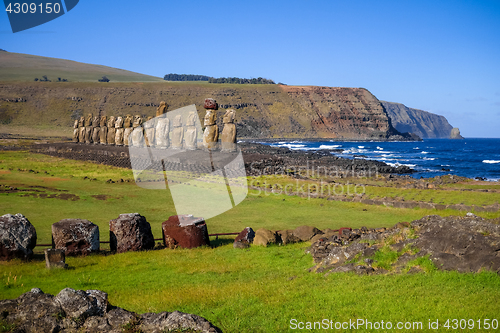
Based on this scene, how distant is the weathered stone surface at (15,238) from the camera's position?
34.5ft

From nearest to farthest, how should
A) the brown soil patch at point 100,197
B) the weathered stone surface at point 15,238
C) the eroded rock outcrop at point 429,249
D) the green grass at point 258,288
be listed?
the green grass at point 258,288 < the eroded rock outcrop at point 429,249 < the weathered stone surface at point 15,238 < the brown soil patch at point 100,197

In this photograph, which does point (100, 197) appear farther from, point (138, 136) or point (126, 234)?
point (138, 136)

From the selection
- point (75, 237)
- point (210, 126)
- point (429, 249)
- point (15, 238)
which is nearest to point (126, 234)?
point (75, 237)

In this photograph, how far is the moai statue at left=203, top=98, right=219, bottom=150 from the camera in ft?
105

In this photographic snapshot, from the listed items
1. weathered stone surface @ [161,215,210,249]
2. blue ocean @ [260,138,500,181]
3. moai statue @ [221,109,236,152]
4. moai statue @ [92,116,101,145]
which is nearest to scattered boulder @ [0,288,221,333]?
weathered stone surface @ [161,215,210,249]

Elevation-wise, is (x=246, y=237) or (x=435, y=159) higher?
(x=246, y=237)

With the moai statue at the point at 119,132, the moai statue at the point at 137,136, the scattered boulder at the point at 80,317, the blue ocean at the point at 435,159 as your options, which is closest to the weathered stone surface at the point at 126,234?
the scattered boulder at the point at 80,317

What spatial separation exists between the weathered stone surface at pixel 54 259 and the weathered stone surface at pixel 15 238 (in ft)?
3.45

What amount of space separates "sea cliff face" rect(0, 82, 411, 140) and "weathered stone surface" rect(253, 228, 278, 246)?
13584 centimetres

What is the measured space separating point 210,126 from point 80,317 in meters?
27.4

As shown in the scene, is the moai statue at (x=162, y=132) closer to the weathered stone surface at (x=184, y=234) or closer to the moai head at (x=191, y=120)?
the moai head at (x=191, y=120)

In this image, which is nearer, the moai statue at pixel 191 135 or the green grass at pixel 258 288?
the green grass at pixel 258 288

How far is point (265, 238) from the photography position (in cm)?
1350

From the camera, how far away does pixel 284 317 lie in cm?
650
